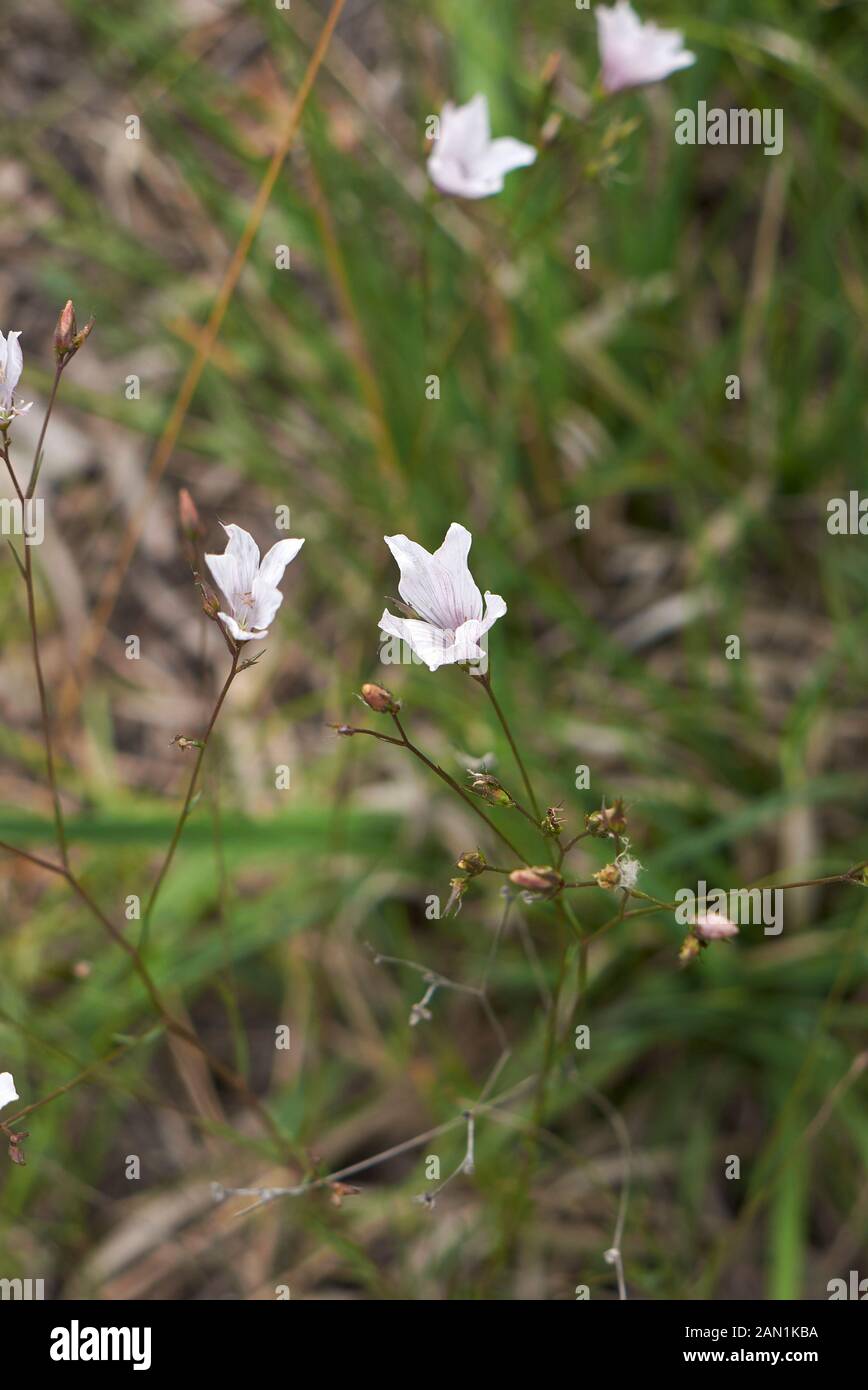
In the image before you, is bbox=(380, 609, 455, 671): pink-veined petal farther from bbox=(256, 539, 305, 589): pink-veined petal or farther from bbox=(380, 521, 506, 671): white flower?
bbox=(256, 539, 305, 589): pink-veined petal

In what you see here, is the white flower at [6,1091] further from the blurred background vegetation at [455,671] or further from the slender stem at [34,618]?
the blurred background vegetation at [455,671]

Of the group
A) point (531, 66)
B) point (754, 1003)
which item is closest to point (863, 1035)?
point (754, 1003)

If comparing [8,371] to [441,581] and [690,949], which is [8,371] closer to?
[441,581]

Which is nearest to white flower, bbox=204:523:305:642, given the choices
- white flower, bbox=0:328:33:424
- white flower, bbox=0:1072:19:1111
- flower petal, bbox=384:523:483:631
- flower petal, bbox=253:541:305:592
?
flower petal, bbox=253:541:305:592

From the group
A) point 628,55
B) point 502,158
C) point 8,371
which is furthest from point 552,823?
point 628,55

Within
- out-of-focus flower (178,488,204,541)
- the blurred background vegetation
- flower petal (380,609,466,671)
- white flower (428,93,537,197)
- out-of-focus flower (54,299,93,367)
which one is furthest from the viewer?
the blurred background vegetation

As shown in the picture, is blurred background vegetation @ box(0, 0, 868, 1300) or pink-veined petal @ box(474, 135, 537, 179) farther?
blurred background vegetation @ box(0, 0, 868, 1300)

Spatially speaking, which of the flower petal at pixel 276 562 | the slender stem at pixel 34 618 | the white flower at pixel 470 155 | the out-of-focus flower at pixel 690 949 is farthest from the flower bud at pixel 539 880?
the white flower at pixel 470 155
